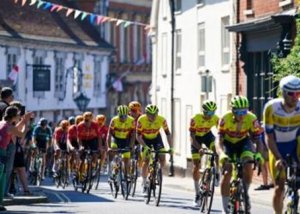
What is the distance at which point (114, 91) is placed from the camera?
78812 mm

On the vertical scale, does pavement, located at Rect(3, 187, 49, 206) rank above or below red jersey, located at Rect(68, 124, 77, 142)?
below

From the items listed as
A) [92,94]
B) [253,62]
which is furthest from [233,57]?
[92,94]

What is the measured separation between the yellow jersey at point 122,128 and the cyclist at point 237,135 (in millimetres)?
8035

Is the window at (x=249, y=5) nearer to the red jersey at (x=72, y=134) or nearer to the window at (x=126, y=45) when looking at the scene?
the red jersey at (x=72, y=134)

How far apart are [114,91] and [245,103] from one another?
62.9m

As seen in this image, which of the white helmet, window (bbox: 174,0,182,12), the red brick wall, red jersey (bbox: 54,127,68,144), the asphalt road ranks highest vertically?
window (bbox: 174,0,182,12)

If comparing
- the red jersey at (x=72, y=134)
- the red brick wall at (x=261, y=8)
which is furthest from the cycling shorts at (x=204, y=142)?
the red brick wall at (x=261, y=8)

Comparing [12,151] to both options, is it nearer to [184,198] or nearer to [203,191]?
[203,191]

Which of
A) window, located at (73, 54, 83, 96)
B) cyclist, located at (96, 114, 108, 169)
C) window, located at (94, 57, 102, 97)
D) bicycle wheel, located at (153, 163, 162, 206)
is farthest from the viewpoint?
window, located at (94, 57, 102, 97)

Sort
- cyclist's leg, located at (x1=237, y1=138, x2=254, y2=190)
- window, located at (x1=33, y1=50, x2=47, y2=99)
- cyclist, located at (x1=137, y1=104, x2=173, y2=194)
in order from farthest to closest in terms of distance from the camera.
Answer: window, located at (x1=33, y1=50, x2=47, y2=99) → cyclist, located at (x1=137, y1=104, x2=173, y2=194) → cyclist's leg, located at (x1=237, y1=138, x2=254, y2=190)

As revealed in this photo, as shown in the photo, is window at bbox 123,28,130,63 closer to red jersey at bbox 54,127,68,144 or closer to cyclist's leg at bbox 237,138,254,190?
red jersey at bbox 54,127,68,144

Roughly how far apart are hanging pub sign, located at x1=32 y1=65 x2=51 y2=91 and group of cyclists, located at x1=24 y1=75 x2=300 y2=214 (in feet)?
107

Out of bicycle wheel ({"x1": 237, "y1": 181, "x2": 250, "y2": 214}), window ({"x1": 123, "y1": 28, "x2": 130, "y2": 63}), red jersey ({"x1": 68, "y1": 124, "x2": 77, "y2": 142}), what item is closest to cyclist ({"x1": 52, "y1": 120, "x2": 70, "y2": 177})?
red jersey ({"x1": 68, "y1": 124, "x2": 77, "y2": 142})

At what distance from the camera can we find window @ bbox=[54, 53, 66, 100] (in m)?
66.9
